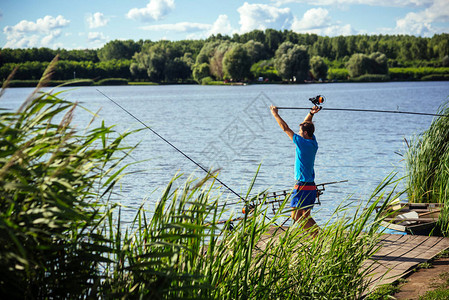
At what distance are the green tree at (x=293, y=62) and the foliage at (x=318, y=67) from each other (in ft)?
14.7

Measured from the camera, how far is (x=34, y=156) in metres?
2.65

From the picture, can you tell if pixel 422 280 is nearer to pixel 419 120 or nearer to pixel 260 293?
pixel 260 293

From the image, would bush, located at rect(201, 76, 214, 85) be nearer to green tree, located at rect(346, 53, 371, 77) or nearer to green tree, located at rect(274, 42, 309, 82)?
green tree, located at rect(274, 42, 309, 82)

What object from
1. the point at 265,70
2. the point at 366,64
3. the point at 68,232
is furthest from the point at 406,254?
the point at 366,64

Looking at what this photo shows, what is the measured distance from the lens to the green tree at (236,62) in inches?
3583

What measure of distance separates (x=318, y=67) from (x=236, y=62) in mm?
20926

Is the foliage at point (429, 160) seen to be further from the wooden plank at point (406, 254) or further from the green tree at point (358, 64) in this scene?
the green tree at point (358, 64)

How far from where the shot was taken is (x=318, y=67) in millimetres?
103062

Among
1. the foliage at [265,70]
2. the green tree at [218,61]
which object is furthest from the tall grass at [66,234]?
the foliage at [265,70]

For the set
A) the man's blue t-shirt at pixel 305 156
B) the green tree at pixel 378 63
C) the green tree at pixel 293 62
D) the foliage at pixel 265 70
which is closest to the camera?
the man's blue t-shirt at pixel 305 156

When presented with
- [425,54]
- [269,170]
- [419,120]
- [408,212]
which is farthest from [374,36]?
[408,212]

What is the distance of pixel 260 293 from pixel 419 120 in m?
41.2

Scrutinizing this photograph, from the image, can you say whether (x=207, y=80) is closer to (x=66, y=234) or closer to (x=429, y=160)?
(x=429, y=160)

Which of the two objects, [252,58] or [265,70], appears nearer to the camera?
[252,58]
